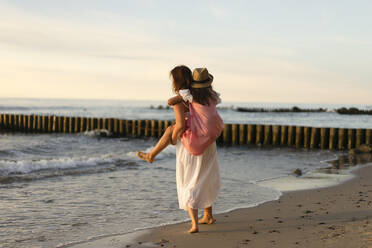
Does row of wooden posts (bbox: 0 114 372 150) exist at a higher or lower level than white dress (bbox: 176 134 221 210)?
lower

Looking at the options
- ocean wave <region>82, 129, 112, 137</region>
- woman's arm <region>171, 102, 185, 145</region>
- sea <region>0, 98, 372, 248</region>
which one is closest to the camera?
woman's arm <region>171, 102, 185, 145</region>

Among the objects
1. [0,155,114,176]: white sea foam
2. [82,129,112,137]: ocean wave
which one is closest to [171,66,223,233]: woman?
[0,155,114,176]: white sea foam

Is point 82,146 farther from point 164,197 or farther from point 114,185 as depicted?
point 164,197

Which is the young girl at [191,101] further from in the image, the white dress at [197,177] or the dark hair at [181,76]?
the white dress at [197,177]

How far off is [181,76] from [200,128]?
55cm

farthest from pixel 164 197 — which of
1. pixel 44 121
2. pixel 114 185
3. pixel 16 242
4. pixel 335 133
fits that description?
pixel 44 121

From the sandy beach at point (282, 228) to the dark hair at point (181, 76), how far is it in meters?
1.48

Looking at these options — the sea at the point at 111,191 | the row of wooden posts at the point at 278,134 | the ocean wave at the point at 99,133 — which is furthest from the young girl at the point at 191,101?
the ocean wave at the point at 99,133

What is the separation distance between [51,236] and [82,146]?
11.9m

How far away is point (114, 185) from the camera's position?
6965 mm

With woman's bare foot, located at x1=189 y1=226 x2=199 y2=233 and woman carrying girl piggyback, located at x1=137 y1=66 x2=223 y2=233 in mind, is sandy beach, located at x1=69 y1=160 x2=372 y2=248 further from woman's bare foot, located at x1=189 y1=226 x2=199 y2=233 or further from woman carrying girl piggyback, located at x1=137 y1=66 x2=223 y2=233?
woman carrying girl piggyback, located at x1=137 y1=66 x2=223 y2=233

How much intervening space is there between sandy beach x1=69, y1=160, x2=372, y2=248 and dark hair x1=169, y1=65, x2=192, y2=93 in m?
1.48

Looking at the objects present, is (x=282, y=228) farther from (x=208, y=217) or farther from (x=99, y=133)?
(x=99, y=133)

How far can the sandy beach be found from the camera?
3633 mm
